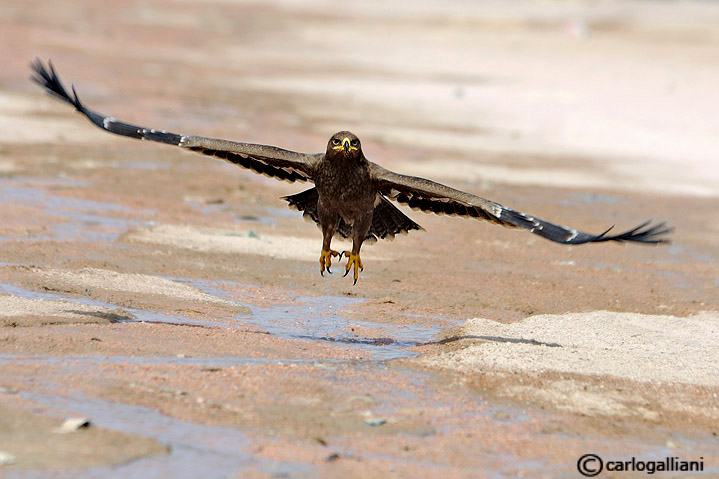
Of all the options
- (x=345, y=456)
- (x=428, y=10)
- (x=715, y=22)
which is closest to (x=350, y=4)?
(x=428, y=10)

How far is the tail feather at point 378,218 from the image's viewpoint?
29.0 feet

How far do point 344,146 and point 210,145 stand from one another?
100 centimetres

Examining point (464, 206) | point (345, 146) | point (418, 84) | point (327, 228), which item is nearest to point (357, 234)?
point (327, 228)

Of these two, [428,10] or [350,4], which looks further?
[350,4]

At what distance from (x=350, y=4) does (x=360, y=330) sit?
60943 millimetres

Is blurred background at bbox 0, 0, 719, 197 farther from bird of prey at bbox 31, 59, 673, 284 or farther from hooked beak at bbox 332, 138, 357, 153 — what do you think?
hooked beak at bbox 332, 138, 357, 153

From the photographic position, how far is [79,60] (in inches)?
1184

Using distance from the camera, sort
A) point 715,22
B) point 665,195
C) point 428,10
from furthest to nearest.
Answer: point 428,10 → point 715,22 → point 665,195

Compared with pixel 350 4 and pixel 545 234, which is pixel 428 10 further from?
pixel 545 234

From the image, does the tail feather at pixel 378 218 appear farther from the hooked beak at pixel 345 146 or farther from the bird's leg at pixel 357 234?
the hooked beak at pixel 345 146

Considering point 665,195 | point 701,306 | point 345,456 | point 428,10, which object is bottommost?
point 345,456

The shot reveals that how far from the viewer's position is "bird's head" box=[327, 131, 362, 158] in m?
8.18

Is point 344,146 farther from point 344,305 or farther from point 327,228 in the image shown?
point 344,305

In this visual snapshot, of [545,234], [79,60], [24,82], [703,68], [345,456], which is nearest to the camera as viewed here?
[345,456]
